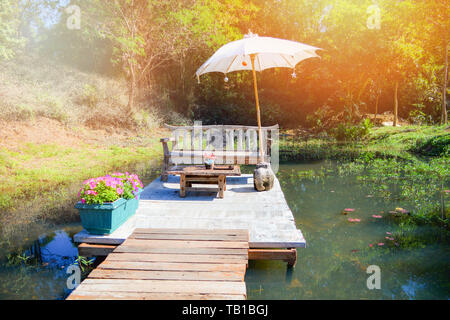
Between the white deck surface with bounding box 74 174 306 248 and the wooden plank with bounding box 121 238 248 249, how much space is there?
21 cm

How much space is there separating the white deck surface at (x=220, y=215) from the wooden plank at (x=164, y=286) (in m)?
1.17

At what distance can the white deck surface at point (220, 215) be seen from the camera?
14.7 feet

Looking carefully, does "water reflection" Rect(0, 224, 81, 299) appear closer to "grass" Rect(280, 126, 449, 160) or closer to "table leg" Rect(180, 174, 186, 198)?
"table leg" Rect(180, 174, 186, 198)

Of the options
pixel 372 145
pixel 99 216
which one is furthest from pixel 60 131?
pixel 372 145

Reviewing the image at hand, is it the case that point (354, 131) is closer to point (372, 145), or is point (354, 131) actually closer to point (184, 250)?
point (372, 145)

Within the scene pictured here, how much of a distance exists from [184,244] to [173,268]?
679 millimetres

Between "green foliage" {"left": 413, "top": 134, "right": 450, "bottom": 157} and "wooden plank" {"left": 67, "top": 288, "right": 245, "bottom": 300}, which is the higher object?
"green foliage" {"left": 413, "top": 134, "right": 450, "bottom": 157}

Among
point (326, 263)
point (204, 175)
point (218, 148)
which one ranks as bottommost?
point (326, 263)

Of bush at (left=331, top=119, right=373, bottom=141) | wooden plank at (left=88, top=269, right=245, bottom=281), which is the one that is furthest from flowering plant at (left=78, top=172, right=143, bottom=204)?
bush at (left=331, top=119, right=373, bottom=141)

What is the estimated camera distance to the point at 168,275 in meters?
3.45

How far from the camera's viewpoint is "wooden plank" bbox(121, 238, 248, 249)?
4195 mm
